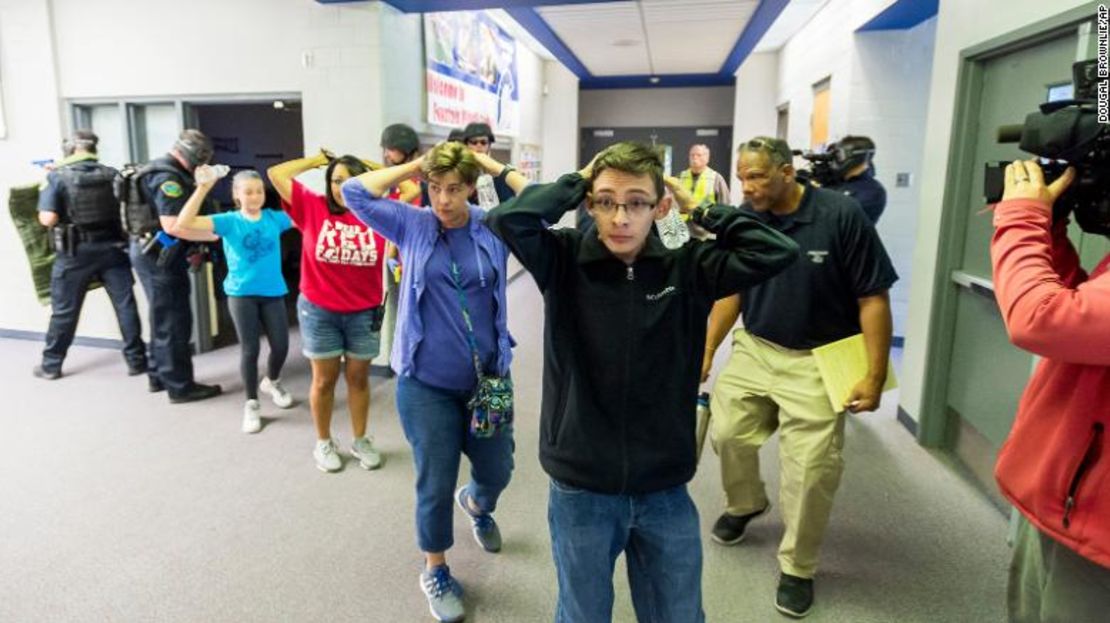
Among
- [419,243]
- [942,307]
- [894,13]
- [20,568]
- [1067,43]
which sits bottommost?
[20,568]

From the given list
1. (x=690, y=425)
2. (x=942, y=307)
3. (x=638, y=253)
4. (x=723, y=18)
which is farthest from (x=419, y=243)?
(x=723, y=18)

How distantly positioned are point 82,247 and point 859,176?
16.4 ft

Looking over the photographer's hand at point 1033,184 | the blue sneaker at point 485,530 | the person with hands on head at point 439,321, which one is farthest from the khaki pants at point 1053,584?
the blue sneaker at point 485,530

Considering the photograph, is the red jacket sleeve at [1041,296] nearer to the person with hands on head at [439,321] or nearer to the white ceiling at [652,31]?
the person with hands on head at [439,321]

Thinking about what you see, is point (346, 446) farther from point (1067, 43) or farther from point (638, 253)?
point (1067, 43)

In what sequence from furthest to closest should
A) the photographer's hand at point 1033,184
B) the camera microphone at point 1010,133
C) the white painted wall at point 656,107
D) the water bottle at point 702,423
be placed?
the white painted wall at point 656,107 → the water bottle at point 702,423 → the camera microphone at point 1010,133 → the photographer's hand at point 1033,184

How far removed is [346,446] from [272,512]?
0.70 meters

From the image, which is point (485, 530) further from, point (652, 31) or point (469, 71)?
point (652, 31)

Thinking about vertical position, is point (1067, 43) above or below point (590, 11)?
below

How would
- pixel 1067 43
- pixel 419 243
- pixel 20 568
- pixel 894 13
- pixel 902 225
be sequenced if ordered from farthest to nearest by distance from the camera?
pixel 902 225 < pixel 894 13 < pixel 1067 43 < pixel 20 568 < pixel 419 243

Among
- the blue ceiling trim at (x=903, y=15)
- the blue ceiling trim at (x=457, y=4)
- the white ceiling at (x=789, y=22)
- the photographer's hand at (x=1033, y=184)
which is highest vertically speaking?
the white ceiling at (x=789, y=22)

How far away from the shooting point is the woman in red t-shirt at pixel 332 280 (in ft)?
9.61

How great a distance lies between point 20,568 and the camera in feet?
7.80

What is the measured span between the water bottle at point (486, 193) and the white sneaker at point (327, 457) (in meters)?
1.79
